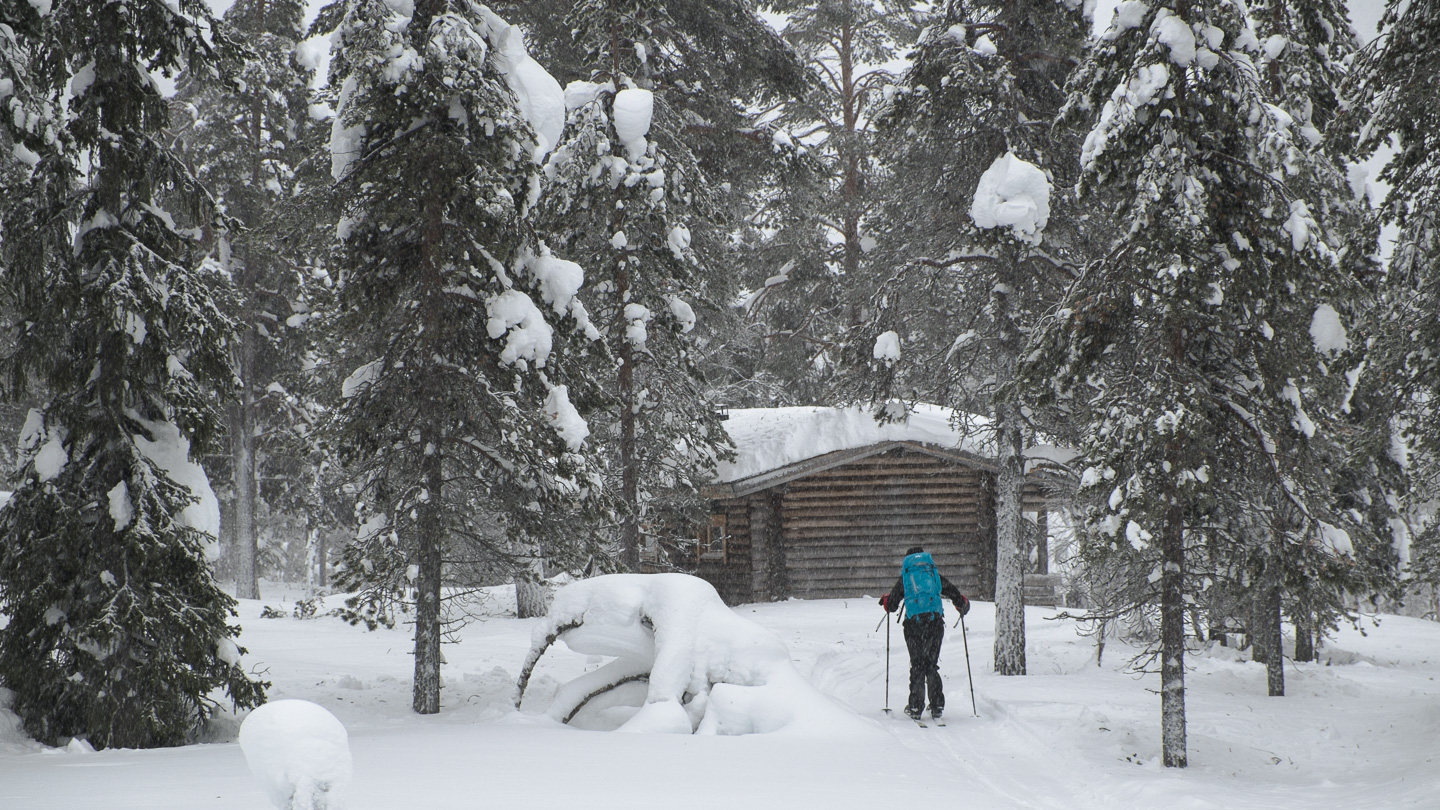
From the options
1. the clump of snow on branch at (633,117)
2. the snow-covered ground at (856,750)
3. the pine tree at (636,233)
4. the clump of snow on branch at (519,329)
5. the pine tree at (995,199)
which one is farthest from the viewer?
the pine tree at (636,233)

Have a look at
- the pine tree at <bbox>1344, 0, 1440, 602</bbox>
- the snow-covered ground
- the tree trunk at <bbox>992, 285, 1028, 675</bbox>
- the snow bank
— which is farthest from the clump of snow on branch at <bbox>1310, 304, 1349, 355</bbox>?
the snow bank

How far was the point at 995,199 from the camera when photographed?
12445 mm

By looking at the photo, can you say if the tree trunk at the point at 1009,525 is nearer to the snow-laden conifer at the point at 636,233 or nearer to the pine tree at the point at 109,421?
the snow-laden conifer at the point at 636,233

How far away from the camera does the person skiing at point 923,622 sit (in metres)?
10.5

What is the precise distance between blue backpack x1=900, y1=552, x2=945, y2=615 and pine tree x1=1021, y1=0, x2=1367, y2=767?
7.02ft

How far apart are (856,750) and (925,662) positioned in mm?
2453

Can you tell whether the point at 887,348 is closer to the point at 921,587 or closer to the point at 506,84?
the point at 921,587

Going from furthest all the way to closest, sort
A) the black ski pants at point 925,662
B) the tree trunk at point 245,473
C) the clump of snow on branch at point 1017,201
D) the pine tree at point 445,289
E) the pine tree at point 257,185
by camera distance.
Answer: the tree trunk at point 245,473
the pine tree at point 257,185
the clump of snow on branch at point 1017,201
the black ski pants at point 925,662
the pine tree at point 445,289

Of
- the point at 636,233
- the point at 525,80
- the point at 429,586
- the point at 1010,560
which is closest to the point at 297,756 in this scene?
the point at 429,586

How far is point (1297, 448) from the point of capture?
938cm

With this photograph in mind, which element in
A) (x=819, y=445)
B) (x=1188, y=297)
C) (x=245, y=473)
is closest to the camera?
(x=1188, y=297)

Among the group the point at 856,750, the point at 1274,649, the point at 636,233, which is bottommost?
the point at 856,750

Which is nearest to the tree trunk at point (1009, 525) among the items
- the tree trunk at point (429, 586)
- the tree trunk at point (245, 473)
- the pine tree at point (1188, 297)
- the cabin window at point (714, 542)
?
the pine tree at point (1188, 297)

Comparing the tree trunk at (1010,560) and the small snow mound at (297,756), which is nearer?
the small snow mound at (297,756)
